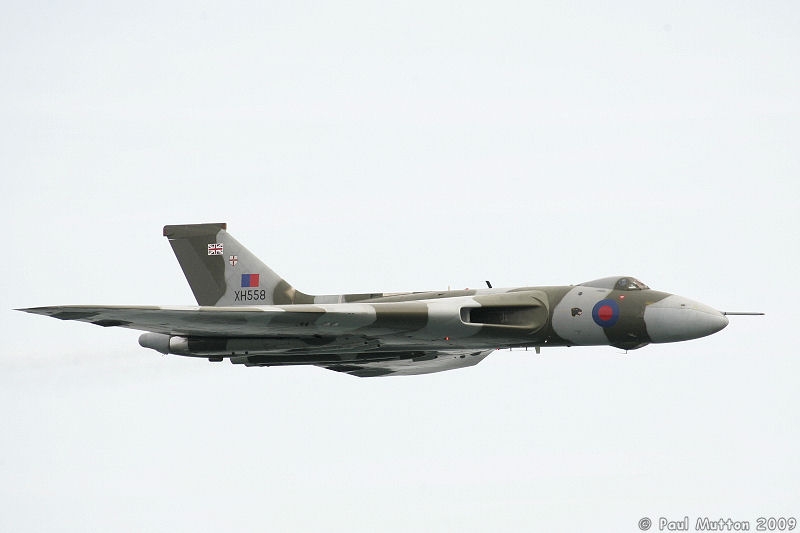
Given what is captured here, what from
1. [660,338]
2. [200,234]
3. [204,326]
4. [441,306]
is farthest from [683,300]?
[200,234]

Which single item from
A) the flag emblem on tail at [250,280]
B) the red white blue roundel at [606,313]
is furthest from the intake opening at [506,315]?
the flag emblem on tail at [250,280]

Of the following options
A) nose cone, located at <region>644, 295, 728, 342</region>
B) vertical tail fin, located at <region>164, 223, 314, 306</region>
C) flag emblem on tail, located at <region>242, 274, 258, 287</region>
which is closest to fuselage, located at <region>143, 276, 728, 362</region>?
nose cone, located at <region>644, 295, 728, 342</region>

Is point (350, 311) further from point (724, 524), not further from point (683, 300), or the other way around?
point (724, 524)

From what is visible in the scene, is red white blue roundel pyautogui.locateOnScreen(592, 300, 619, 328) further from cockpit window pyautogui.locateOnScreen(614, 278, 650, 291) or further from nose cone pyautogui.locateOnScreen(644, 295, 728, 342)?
nose cone pyautogui.locateOnScreen(644, 295, 728, 342)

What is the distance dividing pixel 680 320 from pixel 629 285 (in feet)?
4.85

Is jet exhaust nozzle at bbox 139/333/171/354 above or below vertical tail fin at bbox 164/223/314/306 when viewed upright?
below

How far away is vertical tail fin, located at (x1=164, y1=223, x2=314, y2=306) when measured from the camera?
2977cm

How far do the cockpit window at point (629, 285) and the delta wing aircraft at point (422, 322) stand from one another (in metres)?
0.02

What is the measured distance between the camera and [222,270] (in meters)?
30.0

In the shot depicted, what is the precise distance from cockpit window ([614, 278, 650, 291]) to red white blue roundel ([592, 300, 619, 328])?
418 mm

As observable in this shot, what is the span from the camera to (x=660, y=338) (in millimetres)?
25484

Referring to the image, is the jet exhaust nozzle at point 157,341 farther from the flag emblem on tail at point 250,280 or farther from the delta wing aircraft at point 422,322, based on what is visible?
the flag emblem on tail at point 250,280

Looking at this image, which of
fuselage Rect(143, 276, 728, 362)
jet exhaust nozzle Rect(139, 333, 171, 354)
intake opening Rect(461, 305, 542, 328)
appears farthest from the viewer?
jet exhaust nozzle Rect(139, 333, 171, 354)

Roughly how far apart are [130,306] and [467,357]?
1058 centimetres
